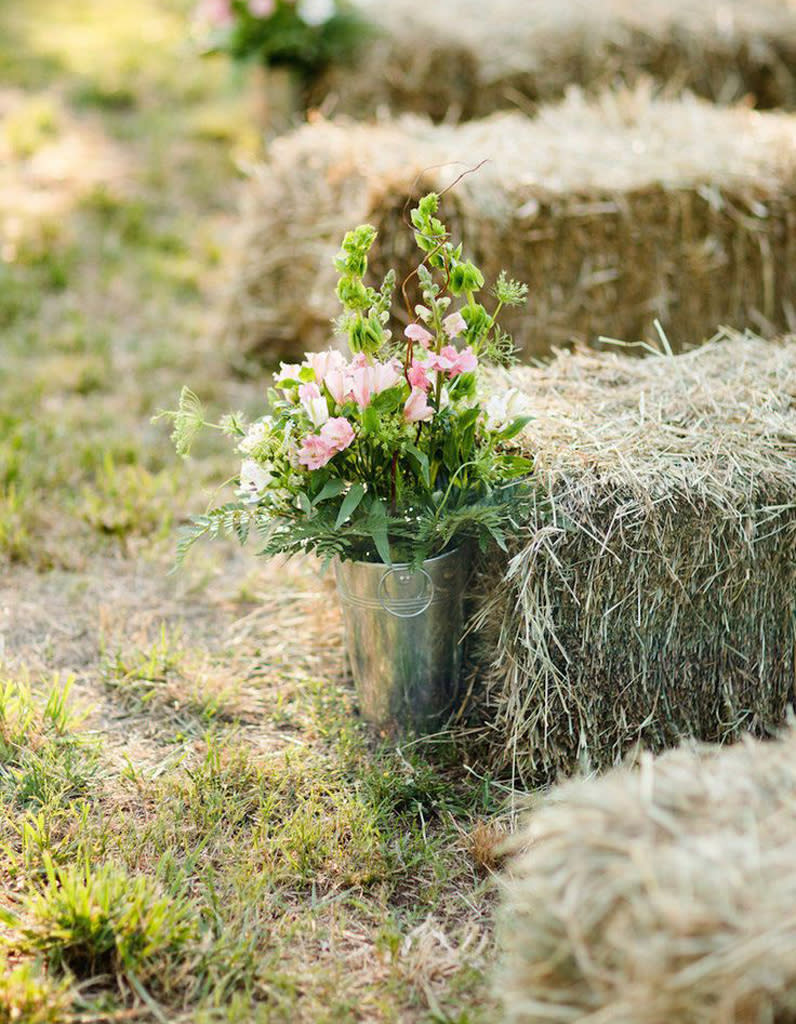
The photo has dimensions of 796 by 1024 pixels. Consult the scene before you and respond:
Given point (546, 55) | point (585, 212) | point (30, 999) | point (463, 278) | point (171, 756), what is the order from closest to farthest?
point (30, 999), point (463, 278), point (171, 756), point (585, 212), point (546, 55)

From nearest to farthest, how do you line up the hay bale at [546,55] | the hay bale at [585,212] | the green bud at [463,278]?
1. the green bud at [463,278]
2. the hay bale at [585,212]
3. the hay bale at [546,55]

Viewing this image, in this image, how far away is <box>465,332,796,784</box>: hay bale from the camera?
228 centimetres

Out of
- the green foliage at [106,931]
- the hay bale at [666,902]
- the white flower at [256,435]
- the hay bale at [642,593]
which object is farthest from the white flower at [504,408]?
the green foliage at [106,931]

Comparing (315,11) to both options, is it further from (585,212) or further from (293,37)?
(585,212)

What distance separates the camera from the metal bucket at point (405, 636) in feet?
7.70

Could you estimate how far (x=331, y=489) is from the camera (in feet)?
7.35

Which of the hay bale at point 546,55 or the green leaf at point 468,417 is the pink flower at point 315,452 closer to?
the green leaf at point 468,417

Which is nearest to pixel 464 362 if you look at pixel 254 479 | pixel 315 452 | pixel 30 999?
pixel 315 452

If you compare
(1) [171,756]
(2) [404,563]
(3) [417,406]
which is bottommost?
(1) [171,756]

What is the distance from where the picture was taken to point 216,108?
6.30 metres

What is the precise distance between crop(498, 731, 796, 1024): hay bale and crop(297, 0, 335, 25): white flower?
14.0 feet

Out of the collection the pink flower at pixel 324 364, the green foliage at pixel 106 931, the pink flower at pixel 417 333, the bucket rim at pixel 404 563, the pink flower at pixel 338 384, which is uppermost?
the pink flower at pixel 417 333

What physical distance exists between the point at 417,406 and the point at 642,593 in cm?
61

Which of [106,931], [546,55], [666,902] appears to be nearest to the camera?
[666,902]
